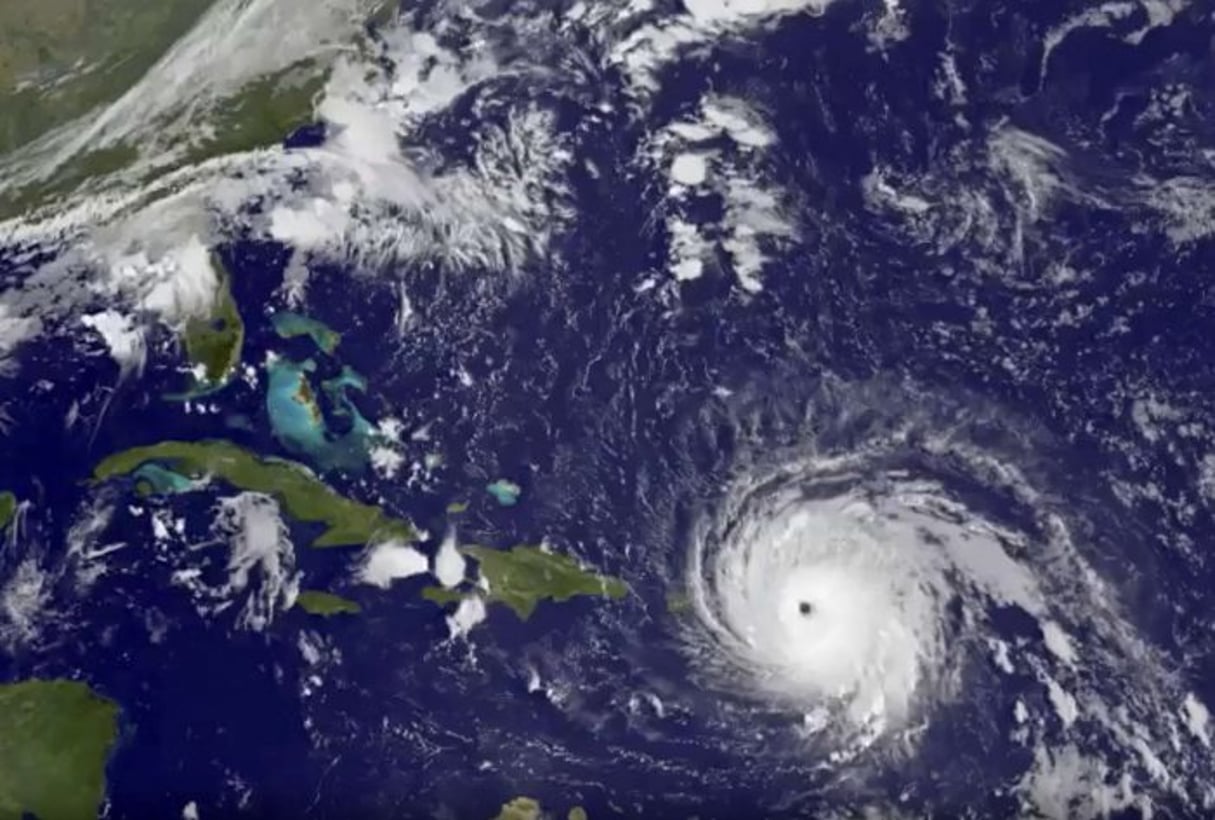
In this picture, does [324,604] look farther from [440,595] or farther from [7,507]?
[7,507]

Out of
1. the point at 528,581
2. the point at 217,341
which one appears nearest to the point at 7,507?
the point at 217,341

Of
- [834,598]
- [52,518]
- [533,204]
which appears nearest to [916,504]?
[834,598]

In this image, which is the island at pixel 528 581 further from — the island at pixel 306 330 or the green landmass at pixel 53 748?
the green landmass at pixel 53 748

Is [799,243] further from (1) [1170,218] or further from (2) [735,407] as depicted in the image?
(1) [1170,218]

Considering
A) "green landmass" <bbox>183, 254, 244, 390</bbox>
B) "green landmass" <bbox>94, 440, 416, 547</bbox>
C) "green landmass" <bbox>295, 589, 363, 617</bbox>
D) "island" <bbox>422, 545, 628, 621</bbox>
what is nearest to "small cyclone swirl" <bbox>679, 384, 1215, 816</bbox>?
"island" <bbox>422, 545, 628, 621</bbox>

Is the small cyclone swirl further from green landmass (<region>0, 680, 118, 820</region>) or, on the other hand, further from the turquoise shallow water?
green landmass (<region>0, 680, 118, 820</region>)
